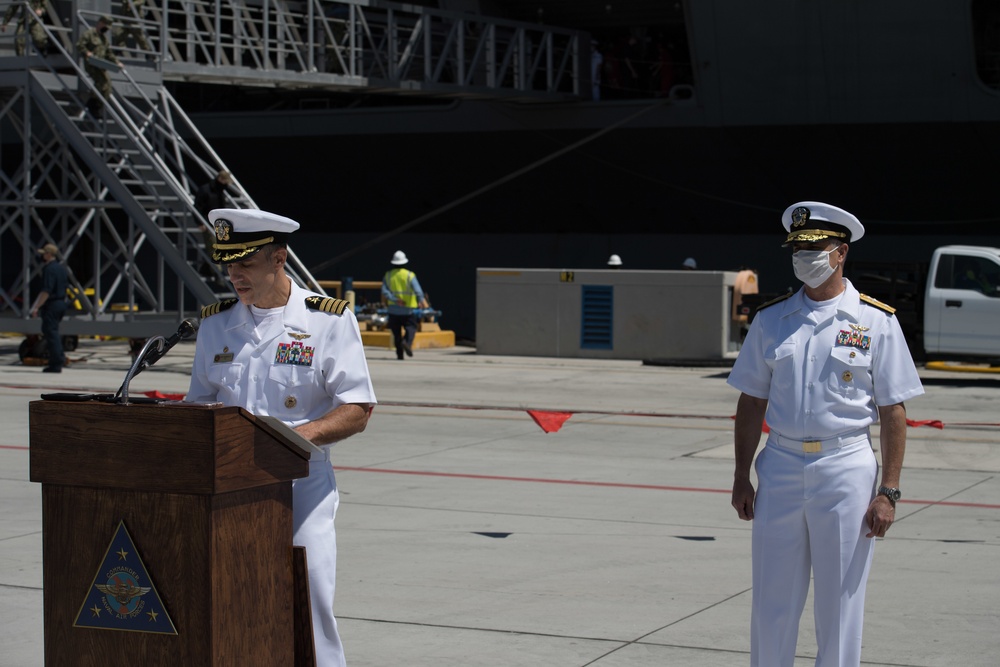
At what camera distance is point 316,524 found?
465 cm

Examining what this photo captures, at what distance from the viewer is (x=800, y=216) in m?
5.25

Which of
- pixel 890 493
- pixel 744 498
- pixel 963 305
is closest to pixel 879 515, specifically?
pixel 890 493

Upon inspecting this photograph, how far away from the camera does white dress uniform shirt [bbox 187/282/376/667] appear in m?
4.71

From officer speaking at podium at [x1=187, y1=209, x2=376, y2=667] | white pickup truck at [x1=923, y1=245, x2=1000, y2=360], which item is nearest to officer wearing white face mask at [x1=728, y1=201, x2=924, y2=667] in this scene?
officer speaking at podium at [x1=187, y1=209, x2=376, y2=667]

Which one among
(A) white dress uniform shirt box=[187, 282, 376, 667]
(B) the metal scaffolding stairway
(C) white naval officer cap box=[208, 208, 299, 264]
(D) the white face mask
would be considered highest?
(B) the metal scaffolding stairway

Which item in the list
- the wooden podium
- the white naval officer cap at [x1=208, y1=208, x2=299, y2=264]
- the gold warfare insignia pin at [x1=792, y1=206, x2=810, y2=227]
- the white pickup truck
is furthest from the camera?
the white pickup truck

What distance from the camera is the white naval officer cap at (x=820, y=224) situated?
5156mm

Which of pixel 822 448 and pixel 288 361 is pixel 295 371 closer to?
pixel 288 361

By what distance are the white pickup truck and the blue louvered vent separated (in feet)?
19.5

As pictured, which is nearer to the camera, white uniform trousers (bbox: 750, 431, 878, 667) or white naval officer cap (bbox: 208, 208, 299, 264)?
white naval officer cap (bbox: 208, 208, 299, 264)

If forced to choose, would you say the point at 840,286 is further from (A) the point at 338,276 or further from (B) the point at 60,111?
(A) the point at 338,276

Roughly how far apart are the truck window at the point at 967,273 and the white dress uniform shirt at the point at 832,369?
54.5ft

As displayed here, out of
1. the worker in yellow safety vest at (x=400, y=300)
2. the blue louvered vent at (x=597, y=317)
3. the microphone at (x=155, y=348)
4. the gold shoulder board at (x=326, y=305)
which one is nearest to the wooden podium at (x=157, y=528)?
the microphone at (x=155, y=348)

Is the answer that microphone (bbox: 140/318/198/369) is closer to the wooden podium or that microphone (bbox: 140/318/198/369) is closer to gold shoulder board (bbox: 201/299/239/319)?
the wooden podium
